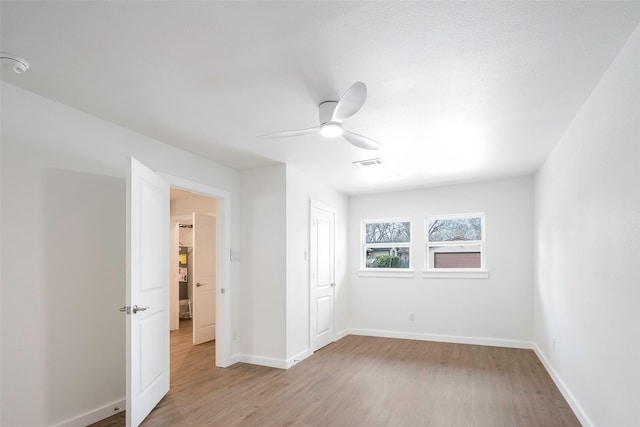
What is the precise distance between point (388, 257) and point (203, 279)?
3264 mm

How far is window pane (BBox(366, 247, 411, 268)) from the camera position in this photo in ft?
21.4

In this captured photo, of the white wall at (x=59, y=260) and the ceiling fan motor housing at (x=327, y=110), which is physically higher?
the ceiling fan motor housing at (x=327, y=110)

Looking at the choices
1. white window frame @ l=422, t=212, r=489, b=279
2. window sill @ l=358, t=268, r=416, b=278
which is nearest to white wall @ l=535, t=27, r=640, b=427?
white window frame @ l=422, t=212, r=489, b=279

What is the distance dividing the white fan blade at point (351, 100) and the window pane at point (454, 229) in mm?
4303

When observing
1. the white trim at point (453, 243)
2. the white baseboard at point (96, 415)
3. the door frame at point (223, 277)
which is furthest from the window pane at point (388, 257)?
the white baseboard at point (96, 415)

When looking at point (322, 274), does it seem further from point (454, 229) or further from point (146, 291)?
point (146, 291)

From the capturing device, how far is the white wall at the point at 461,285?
220 inches

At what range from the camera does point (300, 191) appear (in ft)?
16.7

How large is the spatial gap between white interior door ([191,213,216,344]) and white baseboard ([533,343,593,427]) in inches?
189

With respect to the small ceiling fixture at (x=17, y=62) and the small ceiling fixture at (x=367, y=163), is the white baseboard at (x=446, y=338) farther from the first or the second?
the small ceiling fixture at (x=17, y=62)

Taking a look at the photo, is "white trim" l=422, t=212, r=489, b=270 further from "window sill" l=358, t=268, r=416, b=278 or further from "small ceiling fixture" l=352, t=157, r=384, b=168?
"small ceiling fixture" l=352, t=157, r=384, b=168

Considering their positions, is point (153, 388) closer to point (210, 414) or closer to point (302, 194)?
point (210, 414)

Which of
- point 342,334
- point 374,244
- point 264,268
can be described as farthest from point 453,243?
point 264,268

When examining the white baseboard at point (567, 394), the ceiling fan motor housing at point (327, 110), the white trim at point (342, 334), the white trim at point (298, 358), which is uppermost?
the ceiling fan motor housing at point (327, 110)
